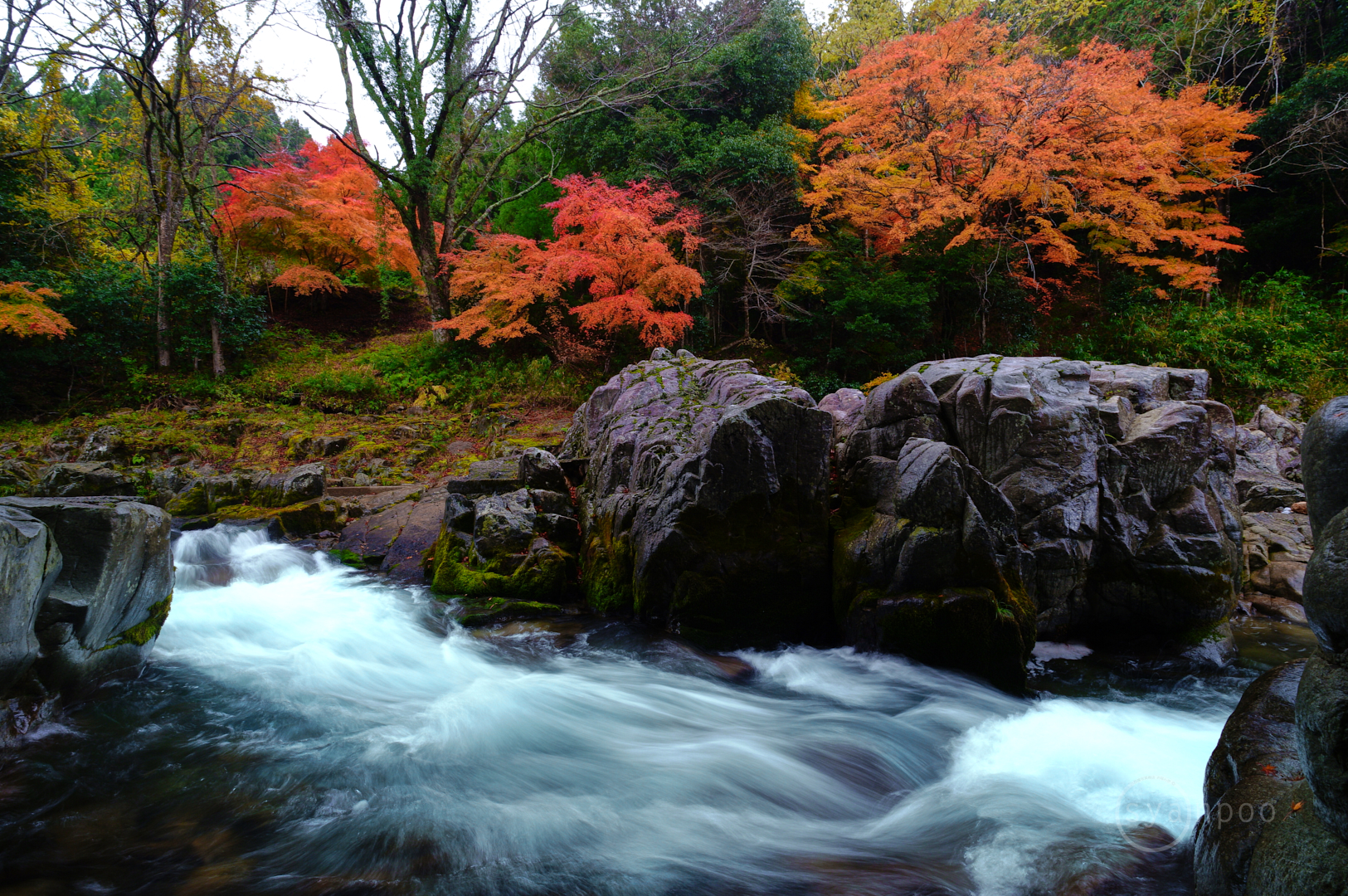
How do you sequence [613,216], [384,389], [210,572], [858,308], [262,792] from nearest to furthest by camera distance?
[262,792] < [210,572] < [613,216] < [858,308] < [384,389]

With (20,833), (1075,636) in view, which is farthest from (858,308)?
(20,833)

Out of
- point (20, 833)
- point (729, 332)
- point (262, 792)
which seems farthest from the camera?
point (729, 332)

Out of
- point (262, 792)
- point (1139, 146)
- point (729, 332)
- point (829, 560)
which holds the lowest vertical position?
point (262, 792)

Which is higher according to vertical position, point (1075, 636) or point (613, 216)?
point (613, 216)

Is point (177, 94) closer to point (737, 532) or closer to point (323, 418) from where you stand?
point (323, 418)

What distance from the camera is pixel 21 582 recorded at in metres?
3.97

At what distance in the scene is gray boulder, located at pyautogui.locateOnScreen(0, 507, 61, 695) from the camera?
152 inches

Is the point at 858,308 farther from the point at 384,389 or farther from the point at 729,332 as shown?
the point at 384,389

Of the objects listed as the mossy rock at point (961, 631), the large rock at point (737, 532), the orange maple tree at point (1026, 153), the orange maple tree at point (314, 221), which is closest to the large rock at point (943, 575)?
the mossy rock at point (961, 631)

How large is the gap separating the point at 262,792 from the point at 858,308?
1446cm

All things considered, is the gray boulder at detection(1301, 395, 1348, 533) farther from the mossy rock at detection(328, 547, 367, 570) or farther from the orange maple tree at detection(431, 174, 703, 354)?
the orange maple tree at detection(431, 174, 703, 354)

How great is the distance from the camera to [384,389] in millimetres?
16969

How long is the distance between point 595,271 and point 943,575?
10.6 metres

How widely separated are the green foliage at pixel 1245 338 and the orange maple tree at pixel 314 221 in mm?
19493
